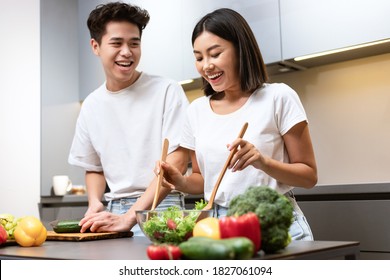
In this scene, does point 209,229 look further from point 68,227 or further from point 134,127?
point 134,127

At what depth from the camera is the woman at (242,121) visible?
4.66ft

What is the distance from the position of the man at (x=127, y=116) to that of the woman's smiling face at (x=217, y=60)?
38cm

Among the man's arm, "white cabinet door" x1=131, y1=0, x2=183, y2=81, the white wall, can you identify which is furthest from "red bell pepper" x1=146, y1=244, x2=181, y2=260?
the white wall

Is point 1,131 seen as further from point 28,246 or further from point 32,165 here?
point 28,246

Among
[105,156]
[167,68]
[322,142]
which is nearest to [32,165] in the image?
[167,68]

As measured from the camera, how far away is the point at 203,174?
62.0 inches

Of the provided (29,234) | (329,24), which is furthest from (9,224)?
(329,24)

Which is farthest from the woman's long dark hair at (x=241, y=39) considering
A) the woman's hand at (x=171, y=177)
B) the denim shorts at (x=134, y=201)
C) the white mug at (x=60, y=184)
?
the white mug at (x=60, y=184)

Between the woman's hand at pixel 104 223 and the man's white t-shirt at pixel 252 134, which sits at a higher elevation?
the man's white t-shirt at pixel 252 134

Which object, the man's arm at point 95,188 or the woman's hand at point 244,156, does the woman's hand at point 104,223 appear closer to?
the man's arm at point 95,188

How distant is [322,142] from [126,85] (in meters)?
1.23

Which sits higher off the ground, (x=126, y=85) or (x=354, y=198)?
(x=126, y=85)

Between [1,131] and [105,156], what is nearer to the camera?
[105,156]
